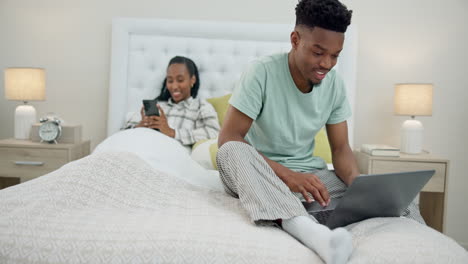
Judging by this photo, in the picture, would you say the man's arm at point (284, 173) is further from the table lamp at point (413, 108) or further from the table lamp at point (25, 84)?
the table lamp at point (25, 84)

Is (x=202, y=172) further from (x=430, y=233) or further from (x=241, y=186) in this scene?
(x=430, y=233)

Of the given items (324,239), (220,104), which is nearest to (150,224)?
(324,239)

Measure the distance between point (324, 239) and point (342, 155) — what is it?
2.39ft

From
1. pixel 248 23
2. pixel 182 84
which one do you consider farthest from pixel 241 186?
pixel 248 23

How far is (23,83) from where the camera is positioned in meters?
2.76

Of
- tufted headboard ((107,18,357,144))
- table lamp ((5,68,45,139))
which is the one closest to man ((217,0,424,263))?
tufted headboard ((107,18,357,144))

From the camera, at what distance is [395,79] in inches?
124

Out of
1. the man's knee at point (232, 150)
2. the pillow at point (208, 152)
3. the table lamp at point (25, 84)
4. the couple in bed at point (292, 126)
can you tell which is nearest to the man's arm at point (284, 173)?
the couple in bed at point (292, 126)

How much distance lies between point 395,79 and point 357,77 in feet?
0.86

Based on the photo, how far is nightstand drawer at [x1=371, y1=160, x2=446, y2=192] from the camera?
2.58 metres

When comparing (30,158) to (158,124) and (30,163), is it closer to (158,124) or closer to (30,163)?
(30,163)

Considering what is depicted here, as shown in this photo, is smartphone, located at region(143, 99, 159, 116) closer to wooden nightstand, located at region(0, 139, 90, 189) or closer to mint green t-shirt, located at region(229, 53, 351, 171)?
wooden nightstand, located at region(0, 139, 90, 189)

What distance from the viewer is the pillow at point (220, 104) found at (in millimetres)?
2785

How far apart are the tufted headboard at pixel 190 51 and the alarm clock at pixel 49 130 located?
0.34 m
